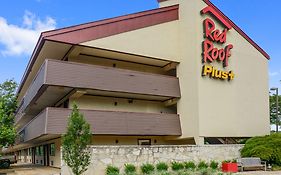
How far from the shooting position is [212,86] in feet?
80.4

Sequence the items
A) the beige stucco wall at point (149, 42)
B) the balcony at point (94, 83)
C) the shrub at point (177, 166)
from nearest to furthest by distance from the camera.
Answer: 1. the balcony at point (94, 83)
2. the shrub at point (177, 166)
3. the beige stucco wall at point (149, 42)

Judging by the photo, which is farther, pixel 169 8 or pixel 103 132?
pixel 169 8

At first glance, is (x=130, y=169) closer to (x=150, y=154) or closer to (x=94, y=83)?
(x=150, y=154)

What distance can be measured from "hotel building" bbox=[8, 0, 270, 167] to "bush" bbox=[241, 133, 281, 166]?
2242mm

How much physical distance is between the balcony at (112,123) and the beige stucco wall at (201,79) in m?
1.45

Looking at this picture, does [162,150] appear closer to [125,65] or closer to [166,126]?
[166,126]

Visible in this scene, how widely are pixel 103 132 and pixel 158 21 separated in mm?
9245

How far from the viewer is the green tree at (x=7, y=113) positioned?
24.9 m

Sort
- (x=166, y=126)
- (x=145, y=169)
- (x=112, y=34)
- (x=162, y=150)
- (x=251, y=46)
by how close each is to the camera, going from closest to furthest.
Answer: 1. (x=145, y=169)
2. (x=162, y=150)
3. (x=112, y=34)
4. (x=166, y=126)
5. (x=251, y=46)

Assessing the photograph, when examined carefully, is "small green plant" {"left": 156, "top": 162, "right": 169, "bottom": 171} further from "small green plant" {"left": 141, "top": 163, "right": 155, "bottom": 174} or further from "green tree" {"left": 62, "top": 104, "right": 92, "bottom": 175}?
"green tree" {"left": 62, "top": 104, "right": 92, "bottom": 175}

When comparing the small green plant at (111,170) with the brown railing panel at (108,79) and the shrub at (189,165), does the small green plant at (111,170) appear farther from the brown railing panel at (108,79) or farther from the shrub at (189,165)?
the brown railing panel at (108,79)

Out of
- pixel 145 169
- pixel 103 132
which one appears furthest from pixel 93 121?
pixel 145 169

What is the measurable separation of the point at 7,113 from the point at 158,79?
512 inches

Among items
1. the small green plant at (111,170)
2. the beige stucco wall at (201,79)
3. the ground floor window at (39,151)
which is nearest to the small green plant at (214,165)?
the beige stucco wall at (201,79)
